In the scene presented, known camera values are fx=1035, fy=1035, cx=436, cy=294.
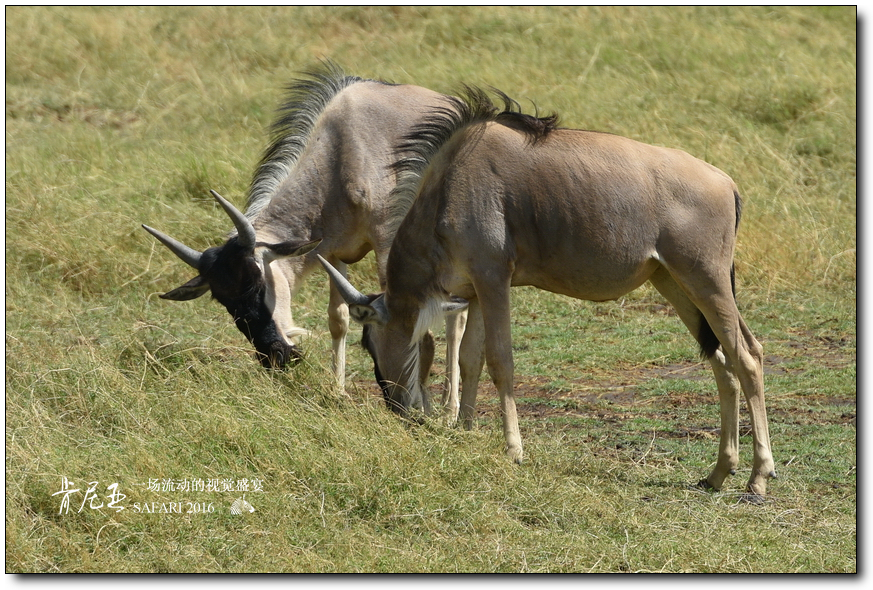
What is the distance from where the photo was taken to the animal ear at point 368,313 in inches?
219

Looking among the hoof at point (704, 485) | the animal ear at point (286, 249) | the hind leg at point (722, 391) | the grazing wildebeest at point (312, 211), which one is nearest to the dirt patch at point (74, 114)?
the grazing wildebeest at point (312, 211)

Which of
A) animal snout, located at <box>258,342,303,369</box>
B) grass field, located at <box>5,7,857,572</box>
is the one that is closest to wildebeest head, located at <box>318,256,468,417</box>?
grass field, located at <box>5,7,857,572</box>

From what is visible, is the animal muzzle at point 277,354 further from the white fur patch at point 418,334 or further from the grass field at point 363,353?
the white fur patch at point 418,334

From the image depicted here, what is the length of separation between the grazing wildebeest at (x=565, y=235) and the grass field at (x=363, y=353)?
1.94 ft

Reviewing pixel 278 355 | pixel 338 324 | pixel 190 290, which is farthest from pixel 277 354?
pixel 338 324

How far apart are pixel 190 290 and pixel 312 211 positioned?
1032mm

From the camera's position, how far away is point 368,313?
18.2 ft

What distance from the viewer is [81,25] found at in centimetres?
1496

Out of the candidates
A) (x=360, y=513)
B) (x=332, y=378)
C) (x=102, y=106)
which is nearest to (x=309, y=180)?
(x=332, y=378)

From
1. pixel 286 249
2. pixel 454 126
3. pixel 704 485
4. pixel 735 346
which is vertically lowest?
pixel 704 485

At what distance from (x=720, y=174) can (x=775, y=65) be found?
8369 mm

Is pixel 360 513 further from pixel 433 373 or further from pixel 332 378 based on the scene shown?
pixel 433 373

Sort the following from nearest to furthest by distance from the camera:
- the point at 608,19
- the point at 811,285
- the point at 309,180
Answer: the point at 309,180
the point at 811,285
the point at 608,19

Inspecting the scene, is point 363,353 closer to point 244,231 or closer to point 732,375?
point 244,231
